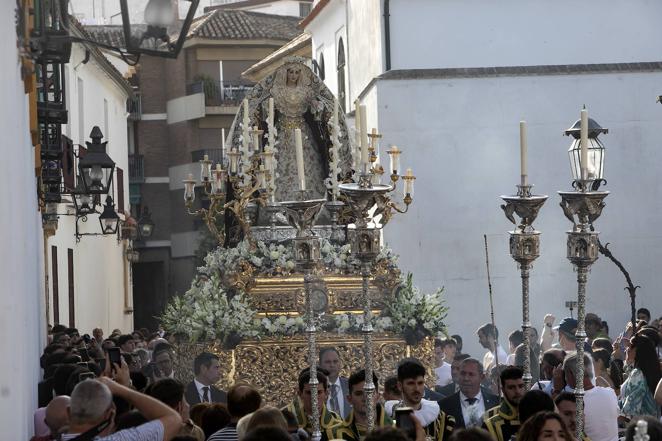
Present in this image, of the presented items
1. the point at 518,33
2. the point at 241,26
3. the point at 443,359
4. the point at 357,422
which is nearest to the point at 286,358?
the point at 443,359

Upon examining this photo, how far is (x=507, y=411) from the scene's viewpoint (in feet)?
31.4

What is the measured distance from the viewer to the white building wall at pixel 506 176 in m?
24.7

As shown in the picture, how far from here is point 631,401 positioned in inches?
450

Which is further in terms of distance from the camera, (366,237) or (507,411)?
(507,411)

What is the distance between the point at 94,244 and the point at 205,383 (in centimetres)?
1836

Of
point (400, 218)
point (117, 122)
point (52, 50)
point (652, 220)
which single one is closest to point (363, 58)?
point (400, 218)

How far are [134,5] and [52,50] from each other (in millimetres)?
4135

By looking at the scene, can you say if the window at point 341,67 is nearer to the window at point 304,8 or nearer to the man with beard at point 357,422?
the window at point 304,8

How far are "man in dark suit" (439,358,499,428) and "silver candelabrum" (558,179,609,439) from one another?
5.87ft

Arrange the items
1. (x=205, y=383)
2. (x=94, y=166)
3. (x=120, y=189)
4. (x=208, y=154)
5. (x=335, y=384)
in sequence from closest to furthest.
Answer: (x=335, y=384) < (x=205, y=383) < (x=94, y=166) < (x=120, y=189) < (x=208, y=154)

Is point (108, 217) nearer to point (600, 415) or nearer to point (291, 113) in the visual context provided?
point (291, 113)

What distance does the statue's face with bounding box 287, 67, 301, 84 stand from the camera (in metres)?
16.6

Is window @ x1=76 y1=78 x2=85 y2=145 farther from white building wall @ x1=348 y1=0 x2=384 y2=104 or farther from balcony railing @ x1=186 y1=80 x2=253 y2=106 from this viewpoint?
balcony railing @ x1=186 y1=80 x2=253 y2=106

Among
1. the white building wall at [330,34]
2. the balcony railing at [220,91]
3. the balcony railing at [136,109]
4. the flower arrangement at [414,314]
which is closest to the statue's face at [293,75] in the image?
the flower arrangement at [414,314]
